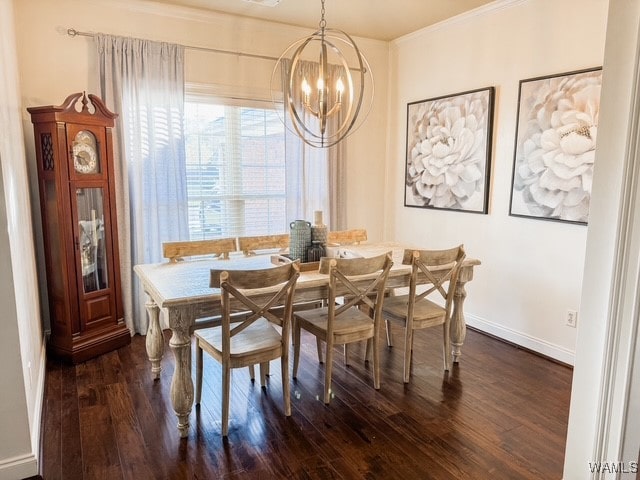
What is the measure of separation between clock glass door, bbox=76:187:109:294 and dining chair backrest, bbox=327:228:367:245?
5.82 ft

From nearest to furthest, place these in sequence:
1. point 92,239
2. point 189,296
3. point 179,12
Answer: point 189,296 < point 92,239 < point 179,12

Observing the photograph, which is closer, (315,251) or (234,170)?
(315,251)

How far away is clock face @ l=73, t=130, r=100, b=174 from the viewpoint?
323cm

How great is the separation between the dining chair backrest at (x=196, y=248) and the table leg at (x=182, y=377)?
919 mm

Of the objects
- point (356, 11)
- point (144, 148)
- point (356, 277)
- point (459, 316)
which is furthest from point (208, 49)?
point (459, 316)

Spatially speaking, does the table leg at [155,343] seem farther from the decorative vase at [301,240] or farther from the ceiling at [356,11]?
the ceiling at [356,11]

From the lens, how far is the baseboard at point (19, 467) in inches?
78.8

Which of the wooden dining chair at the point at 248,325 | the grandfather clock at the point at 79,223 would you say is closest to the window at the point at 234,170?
the grandfather clock at the point at 79,223

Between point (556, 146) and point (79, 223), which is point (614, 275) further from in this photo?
point (79, 223)

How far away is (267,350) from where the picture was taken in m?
2.47

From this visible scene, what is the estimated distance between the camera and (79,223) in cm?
328

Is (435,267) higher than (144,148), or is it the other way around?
(144,148)

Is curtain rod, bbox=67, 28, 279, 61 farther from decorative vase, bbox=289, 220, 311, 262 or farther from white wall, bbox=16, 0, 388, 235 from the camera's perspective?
decorative vase, bbox=289, 220, 311, 262

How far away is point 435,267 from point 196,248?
167 cm
